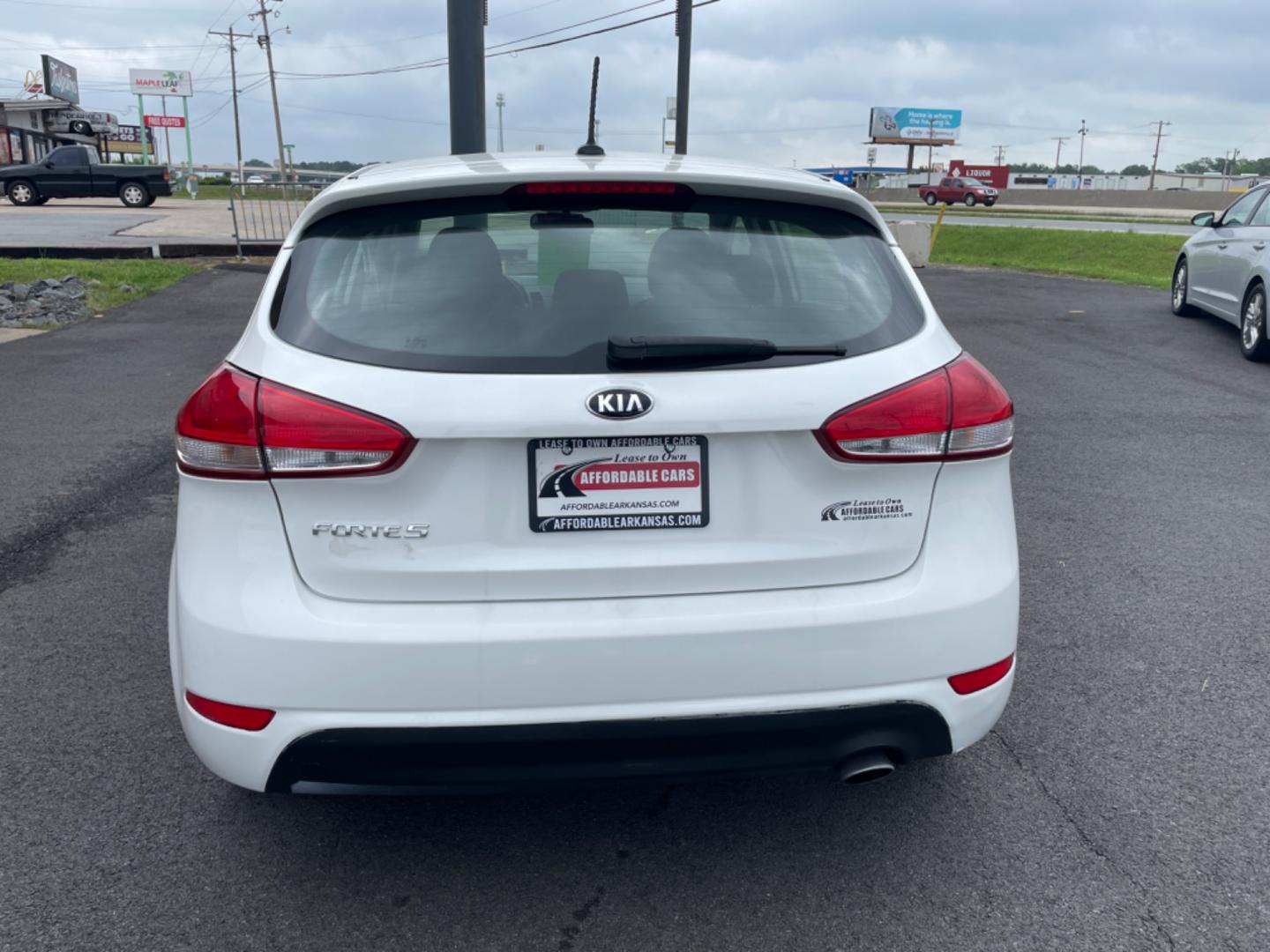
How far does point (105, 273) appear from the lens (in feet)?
50.9

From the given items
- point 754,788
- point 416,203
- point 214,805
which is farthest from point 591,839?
point 416,203

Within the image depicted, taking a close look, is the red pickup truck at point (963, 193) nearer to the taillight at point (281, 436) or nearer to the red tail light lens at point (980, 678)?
the red tail light lens at point (980, 678)

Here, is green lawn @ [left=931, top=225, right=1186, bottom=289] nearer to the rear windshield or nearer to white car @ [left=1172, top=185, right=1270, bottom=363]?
white car @ [left=1172, top=185, right=1270, bottom=363]

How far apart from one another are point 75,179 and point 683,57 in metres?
21.6

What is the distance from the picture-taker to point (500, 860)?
2852 mm

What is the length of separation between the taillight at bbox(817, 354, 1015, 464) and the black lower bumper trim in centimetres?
58

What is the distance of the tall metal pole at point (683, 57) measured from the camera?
60.7 feet

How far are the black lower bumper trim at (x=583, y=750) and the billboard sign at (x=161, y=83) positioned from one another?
8373cm

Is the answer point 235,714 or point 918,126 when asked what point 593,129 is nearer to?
point 235,714

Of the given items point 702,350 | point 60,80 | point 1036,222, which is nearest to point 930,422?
point 702,350

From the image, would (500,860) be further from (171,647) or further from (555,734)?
(171,647)

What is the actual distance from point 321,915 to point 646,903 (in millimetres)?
773

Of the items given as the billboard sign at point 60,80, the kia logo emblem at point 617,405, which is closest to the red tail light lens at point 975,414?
the kia logo emblem at point 617,405

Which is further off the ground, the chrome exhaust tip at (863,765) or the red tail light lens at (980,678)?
the red tail light lens at (980,678)
